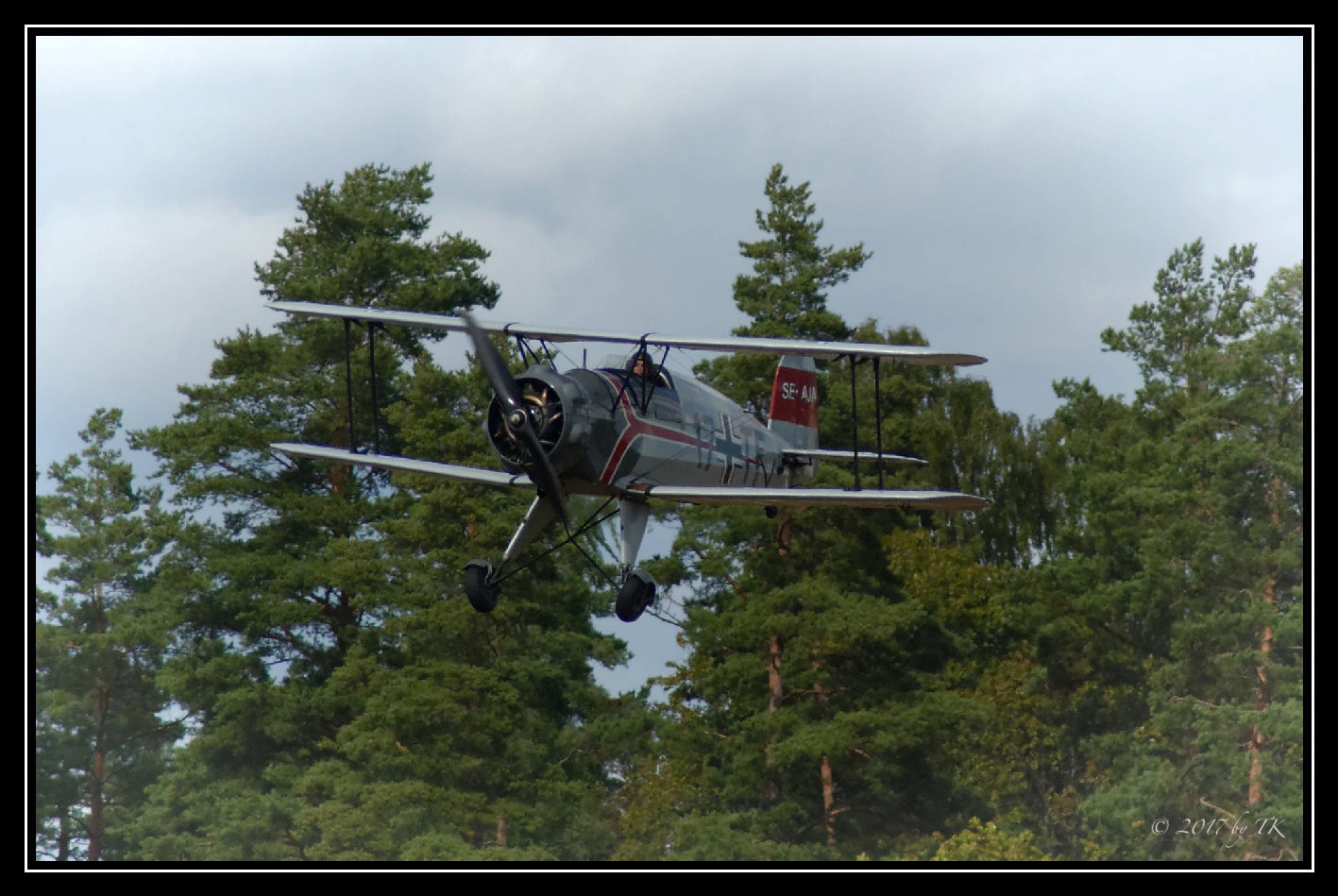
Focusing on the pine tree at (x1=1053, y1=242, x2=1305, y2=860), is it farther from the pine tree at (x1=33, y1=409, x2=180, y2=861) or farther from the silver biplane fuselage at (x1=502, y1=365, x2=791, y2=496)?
the pine tree at (x1=33, y1=409, x2=180, y2=861)

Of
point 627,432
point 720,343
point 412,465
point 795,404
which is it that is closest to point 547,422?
point 627,432

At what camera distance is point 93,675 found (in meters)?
48.6

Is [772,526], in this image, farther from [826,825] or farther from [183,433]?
[183,433]

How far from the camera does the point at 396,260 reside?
4562 centimetres

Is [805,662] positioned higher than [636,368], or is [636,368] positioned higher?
[636,368]

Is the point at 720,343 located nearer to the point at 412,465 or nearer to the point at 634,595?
the point at 634,595

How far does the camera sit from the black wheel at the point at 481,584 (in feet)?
71.2

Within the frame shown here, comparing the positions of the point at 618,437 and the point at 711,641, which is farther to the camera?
the point at 711,641

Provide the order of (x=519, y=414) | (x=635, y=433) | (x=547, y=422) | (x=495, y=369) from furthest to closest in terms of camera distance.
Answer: (x=635, y=433) → (x=547, y=422) → (x=519, y=414) → (x=495, y=369)

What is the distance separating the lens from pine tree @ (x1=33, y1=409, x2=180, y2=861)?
159 feet

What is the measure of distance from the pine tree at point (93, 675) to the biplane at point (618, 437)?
27659 mm

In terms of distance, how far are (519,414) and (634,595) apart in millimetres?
2713

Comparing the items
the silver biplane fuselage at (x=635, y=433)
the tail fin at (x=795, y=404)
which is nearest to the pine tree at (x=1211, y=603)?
the tail fin at (x=795, y=404)

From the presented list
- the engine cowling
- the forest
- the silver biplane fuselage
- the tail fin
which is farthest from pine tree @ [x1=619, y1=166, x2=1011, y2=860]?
the engine cowling
